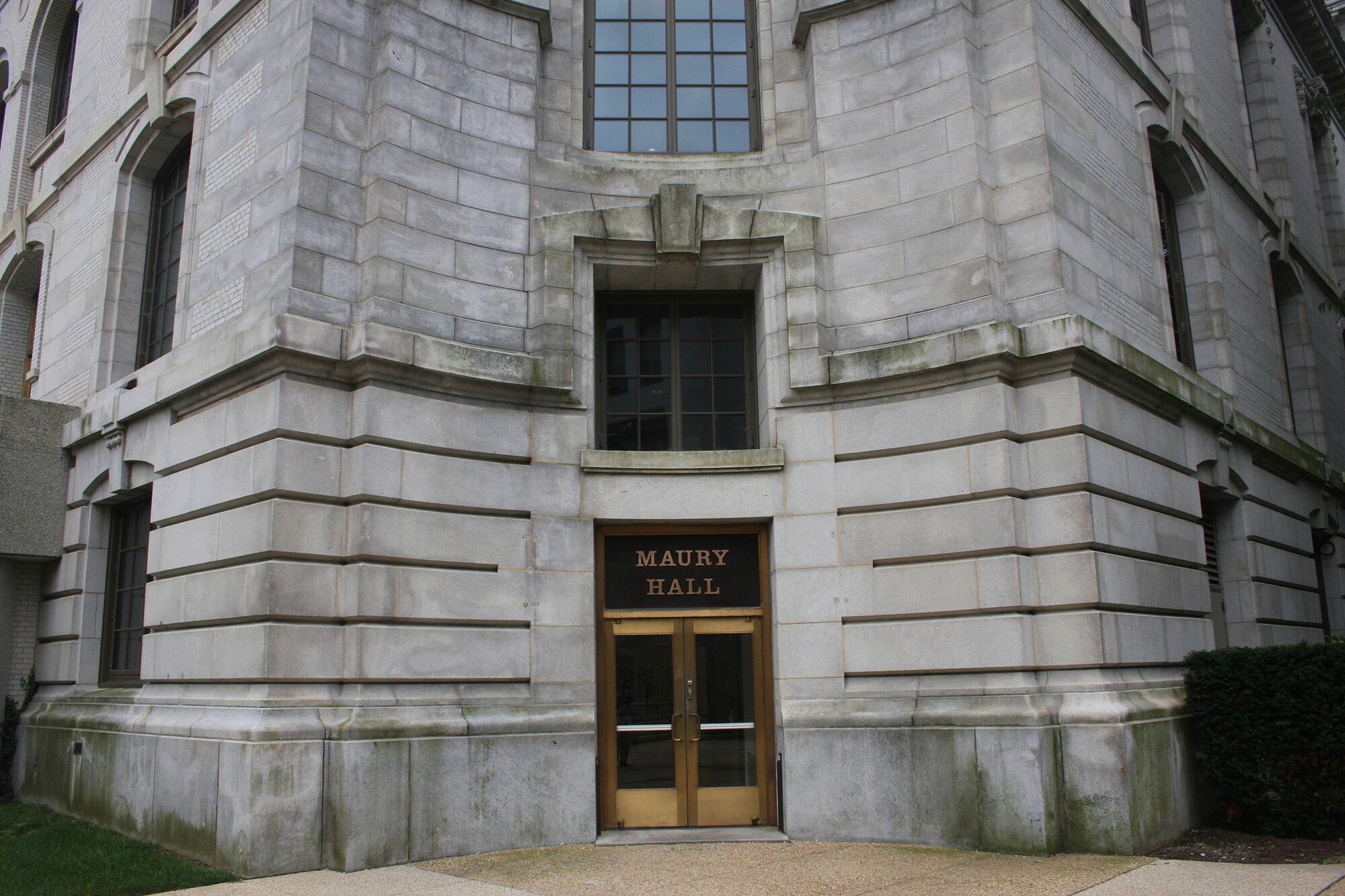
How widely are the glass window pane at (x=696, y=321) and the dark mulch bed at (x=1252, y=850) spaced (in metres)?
8.10

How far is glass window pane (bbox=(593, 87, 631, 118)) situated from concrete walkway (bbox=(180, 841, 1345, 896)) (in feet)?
31.6

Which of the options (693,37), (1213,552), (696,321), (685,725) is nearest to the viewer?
(685,725)

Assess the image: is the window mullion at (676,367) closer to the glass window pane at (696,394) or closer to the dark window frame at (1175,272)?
the glass window pane at (696,394)

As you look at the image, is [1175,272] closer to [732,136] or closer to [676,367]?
[732,136]

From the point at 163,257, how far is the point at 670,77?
27.0 feet

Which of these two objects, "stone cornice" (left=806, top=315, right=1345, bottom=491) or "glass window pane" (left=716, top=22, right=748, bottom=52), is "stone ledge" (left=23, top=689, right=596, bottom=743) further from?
"glass window pane" (left=716, top=22, right=748, bottom=52)

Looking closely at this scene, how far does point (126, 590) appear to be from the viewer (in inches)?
586

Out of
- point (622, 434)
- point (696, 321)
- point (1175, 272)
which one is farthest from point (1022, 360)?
point (1175, 272)

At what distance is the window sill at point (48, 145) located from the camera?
62.3ft

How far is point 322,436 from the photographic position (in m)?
11.4

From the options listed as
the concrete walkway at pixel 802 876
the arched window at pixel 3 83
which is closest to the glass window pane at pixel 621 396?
the concrete walkway at pixel 802 876

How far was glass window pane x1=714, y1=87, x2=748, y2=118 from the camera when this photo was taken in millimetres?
14711

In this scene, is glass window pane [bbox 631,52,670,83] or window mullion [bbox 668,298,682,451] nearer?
window mullion [bbox 668,298,682,451]

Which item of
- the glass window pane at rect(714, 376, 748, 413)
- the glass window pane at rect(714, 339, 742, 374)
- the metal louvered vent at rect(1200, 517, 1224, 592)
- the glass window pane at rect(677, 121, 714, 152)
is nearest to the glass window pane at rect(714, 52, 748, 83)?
the glass window pane at rect(677, 121, 714, 152)
